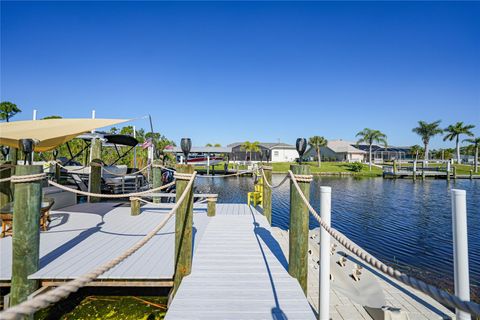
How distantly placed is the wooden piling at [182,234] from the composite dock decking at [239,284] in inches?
5.5

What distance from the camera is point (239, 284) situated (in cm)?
346

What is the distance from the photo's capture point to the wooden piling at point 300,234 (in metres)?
3.47

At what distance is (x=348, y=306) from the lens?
395 centimetres

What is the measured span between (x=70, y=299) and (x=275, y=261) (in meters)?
3.79

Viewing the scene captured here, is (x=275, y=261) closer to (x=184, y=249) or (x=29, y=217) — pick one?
(x=184, y=249)

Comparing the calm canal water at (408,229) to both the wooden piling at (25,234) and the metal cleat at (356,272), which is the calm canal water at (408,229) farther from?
the wooden piling at (25,234)

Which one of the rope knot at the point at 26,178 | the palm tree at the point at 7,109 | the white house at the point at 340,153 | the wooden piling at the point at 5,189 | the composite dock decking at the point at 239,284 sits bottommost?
the composite dock decking at the point at 239,284

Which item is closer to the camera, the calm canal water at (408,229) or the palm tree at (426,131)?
the calm canal water at (408,229)

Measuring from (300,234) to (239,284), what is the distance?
1092 mm

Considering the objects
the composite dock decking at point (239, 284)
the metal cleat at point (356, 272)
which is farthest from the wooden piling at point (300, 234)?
the metal cleat at point (356, 272)

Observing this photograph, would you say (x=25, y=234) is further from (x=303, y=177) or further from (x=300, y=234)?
(x=303, y=177)

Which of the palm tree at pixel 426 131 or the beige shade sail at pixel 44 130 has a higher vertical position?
the palm tree at pixel 426 131

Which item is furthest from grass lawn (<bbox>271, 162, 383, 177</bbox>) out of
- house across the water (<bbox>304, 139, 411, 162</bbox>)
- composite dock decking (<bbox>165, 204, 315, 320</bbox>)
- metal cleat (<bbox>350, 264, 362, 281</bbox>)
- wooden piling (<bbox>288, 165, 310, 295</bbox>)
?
wooden piling (<bbox>288, 165, 310, 295</bbox>)

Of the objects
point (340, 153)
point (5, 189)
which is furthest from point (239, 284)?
point (340, 153)
